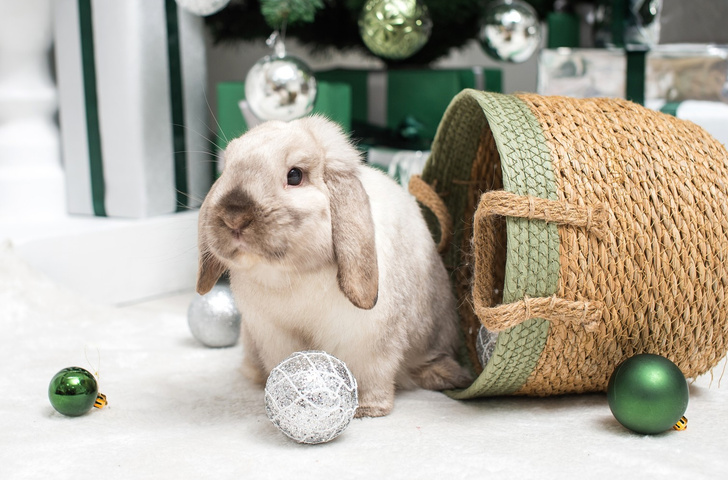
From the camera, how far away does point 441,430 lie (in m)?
1.13

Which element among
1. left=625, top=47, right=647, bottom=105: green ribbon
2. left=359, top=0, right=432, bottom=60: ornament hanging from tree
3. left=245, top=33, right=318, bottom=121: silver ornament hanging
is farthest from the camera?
left=625, top=47, right=647, bottom=105: green ribbon

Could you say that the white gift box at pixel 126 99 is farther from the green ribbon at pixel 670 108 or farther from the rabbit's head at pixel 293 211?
the green ribbon at pixel 670 108

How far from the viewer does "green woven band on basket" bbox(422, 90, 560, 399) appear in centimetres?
109

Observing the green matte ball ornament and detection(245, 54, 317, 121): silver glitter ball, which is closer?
the green matte ball ornament

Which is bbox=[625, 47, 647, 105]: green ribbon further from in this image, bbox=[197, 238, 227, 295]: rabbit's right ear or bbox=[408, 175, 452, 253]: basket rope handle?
bbox=[197, 238, 227, 295]: rabbit's right ear

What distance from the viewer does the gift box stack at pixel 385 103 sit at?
6.79 feet

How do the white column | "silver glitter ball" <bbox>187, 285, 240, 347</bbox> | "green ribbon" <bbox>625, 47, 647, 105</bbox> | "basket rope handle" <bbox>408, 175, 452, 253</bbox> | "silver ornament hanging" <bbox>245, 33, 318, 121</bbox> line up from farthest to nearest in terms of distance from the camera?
"green ribbon" <bbox>625, 47, 647, 105</bbox>
the white column
"silver ornament hanging" <bbox>245, 33, 318, 121</bbox>
"silver glitter ball" <bbox>187, 285, 240, 347</bbox>
"basket rope handle" <bbox>408, 175, 452, 253</bbox>

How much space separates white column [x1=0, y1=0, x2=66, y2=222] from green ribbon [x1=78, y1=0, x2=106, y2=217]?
0.13m

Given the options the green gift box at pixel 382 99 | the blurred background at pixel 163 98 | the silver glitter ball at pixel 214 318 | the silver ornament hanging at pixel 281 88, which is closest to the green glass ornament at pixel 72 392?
the silver glitter ball at pixel 214 318

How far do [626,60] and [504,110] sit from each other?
3.85 feet

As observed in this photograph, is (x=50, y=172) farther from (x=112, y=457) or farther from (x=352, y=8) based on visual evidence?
(x=112, y=457)

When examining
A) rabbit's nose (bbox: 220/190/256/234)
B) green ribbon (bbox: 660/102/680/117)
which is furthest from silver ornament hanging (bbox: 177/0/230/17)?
green ribbon (bbox: 660/102/680/117)

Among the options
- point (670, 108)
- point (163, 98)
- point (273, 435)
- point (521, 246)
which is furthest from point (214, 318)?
point (670, 108)

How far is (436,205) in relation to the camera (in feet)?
4.64
